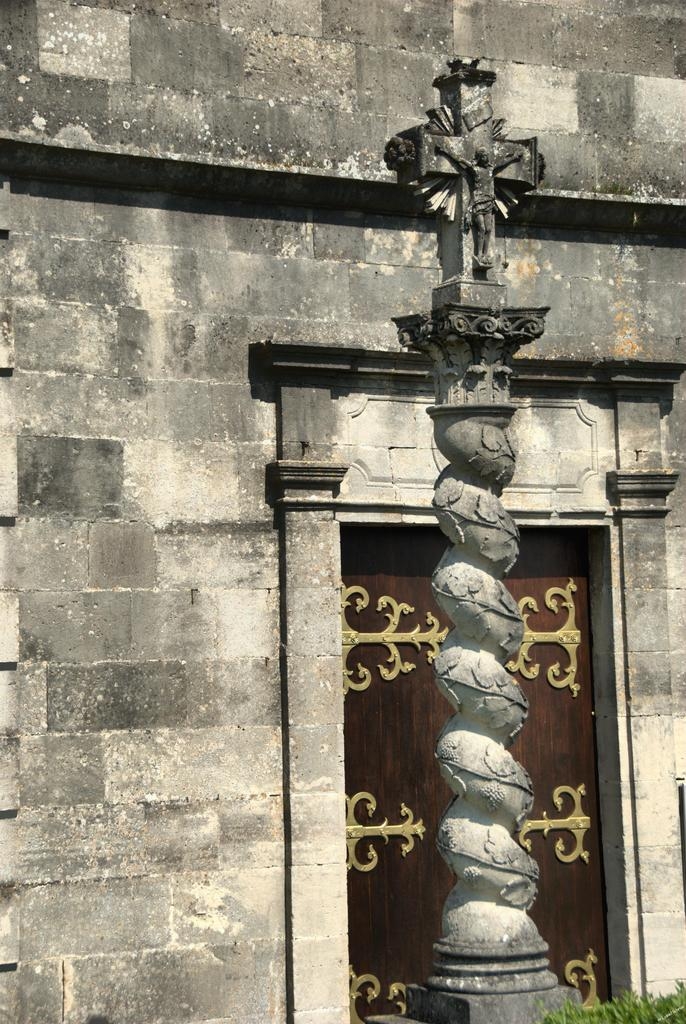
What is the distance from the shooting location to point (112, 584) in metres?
8.66

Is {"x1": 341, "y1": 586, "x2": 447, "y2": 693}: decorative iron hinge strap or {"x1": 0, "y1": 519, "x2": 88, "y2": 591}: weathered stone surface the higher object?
{"x1": 0, "y1": 519, "x2": 88, "y2": 591}: weathered stone surface

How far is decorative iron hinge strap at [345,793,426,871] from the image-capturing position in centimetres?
914

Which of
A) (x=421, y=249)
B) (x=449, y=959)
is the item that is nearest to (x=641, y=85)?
(x=421, y=249)

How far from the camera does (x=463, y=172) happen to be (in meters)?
7.01

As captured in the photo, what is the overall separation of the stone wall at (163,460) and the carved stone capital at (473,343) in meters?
2.22

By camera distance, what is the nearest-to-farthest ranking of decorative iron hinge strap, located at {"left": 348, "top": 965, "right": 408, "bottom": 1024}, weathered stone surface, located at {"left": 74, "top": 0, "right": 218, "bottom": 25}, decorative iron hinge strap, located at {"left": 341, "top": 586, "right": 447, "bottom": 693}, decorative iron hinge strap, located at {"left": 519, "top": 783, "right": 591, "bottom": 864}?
1. weathered stone surface, located at {"left": 74, "top": 0, "right": 218, "bottom": 25}
2. decorative iron hinge strap, located at {"left": 348, "top": 965, "right": 408, "bottom": 1024}
3. decorative iron hinge strap, located at {"left": 341, "top": 586, "right": 447, "bottom": 693}
4. decorative iron hinge strap, located at {"left": 519, "top": 783, "right": 591, "bottom": 864}

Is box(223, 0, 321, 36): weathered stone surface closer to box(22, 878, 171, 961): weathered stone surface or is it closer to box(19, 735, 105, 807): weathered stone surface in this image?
box(19, 735, 105, 807): weathered stone surface

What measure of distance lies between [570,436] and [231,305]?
1953 millimetres

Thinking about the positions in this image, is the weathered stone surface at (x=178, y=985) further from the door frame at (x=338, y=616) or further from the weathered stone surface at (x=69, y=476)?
the weathered stone surface at (x=69, y=476)

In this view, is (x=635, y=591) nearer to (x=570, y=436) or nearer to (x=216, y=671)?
(x=570, y=436)

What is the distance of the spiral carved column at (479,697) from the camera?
6.50 metres

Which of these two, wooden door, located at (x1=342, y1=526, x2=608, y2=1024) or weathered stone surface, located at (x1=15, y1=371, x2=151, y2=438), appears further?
wooden door, located at (x1=342, y1=526, x2=608, y2=1024)

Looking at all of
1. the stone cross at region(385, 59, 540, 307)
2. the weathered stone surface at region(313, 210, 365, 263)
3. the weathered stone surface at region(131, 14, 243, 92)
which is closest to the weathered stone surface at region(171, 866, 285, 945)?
the weathered stone surface at region(313, 210, 365, 263)

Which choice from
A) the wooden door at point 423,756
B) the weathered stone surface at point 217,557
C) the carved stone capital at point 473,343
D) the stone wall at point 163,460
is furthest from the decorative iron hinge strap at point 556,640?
the carved stone capital at point 473,343
